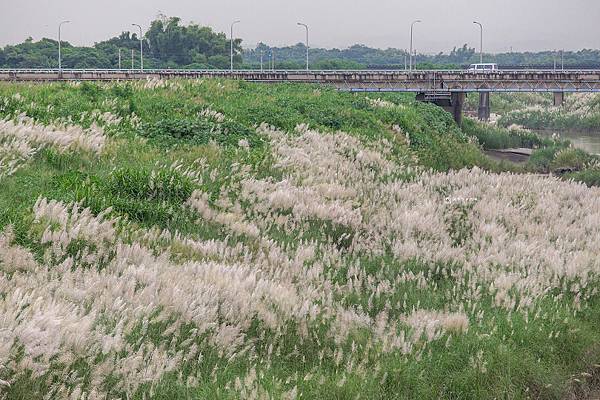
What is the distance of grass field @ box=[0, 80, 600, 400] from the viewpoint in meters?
5.48

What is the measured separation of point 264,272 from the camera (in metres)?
8.26

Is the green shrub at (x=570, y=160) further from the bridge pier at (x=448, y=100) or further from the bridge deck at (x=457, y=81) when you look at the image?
the bridge deck at (x=457, y=81)

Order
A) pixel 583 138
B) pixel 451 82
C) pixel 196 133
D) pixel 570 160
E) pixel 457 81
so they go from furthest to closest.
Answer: pixel 583 138 < pixel 451 82 < pixel 457 81 < pixel 570 160 < pixel 196 133

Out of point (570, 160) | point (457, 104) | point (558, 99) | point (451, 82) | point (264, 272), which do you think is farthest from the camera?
point (558, 99)

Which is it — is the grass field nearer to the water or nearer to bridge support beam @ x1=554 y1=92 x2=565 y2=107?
the water

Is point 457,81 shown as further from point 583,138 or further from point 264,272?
point 264,272

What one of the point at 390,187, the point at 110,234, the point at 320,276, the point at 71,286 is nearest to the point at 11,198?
the point at 110,234

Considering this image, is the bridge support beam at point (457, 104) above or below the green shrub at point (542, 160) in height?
above

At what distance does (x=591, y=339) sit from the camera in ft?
25.5

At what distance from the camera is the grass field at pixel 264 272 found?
548 cm

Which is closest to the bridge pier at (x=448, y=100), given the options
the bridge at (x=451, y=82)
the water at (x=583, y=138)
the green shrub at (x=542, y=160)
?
the bridge at (x=451, y=82)

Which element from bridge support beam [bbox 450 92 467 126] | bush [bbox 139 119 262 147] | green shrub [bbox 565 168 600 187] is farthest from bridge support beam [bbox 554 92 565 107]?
bush [bbox 139 119 262 147]

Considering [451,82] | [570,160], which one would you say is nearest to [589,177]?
[570,160]

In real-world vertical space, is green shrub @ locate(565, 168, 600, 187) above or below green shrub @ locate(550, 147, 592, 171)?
below
